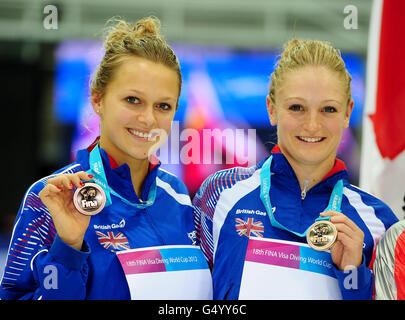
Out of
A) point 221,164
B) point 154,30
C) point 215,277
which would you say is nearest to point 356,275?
point 215,277

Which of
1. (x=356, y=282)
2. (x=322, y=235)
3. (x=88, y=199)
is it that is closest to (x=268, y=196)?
(x=322, y=235)

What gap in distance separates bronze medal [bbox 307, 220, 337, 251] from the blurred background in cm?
56

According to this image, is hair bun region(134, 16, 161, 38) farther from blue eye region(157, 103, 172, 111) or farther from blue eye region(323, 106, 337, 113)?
blue eye region(323, 106, 337, 113)

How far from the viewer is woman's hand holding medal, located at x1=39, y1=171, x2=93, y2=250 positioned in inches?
60.1

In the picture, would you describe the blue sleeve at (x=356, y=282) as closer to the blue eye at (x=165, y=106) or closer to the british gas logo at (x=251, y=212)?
the british gas logo at (x=251, y=212)

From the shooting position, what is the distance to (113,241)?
5.76ft

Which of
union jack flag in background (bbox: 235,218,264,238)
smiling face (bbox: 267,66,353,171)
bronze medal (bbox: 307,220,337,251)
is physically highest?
smiling face (bbox: 267,66,353,171)

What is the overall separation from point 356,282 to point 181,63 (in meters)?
1.31

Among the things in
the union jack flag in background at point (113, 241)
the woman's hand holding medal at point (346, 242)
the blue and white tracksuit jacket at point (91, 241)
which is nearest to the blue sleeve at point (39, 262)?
the blue and white tracksuit jacket at point (91, 241)

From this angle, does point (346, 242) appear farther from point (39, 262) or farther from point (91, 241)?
point (39, 262)

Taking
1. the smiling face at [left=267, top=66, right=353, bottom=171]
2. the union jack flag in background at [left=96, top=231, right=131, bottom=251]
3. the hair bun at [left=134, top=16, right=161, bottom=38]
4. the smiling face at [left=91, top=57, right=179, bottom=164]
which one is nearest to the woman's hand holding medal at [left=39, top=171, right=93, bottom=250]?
the union jack flag in background at [left=96, top=231, right=131, bottom=251]

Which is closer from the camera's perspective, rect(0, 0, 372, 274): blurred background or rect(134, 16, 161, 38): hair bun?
rect(134, 16, 161, 38): hair bun

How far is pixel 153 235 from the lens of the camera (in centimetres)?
184

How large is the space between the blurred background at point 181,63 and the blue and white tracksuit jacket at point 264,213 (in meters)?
0.19
